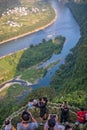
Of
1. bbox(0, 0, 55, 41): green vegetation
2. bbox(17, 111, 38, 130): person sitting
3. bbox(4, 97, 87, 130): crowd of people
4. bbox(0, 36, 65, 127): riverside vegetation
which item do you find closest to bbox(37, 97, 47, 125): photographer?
bbox(4, 97, 87, 130): crowd of people

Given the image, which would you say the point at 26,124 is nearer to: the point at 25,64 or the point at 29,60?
the point at 25,64

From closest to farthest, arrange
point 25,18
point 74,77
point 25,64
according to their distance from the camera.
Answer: point 74,77 → point 25,64 → point 25,18

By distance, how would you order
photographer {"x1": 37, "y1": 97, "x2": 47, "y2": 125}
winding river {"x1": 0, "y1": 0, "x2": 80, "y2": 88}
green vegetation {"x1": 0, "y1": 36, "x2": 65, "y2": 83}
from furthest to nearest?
1. winding river {"x1": 0, "y1": 0, "x2": 80, "y2": 88}
2. green vegetation {"x1": 0, "y1": 36, "x2": 65, "y2": 83}
3. photographer {"x1": 37, "y1": 97, "x2": 47, "y2": 125}

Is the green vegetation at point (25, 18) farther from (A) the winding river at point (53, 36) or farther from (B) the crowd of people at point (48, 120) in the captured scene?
(B) the crowd of people at point (48, 120)

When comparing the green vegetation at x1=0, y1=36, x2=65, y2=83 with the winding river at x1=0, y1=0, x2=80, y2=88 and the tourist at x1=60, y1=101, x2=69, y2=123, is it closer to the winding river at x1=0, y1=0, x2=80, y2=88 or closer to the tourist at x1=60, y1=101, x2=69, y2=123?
the winding river at x1=0, y1=0, x2=80, y2=88

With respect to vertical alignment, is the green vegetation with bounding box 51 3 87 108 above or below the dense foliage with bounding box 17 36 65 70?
below

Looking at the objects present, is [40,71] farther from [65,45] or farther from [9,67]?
[65,45]

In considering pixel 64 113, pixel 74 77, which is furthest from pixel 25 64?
pixel 64 113

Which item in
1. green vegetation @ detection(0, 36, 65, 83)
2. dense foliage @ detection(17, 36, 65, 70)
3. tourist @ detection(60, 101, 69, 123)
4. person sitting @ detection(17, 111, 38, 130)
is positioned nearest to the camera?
person sitting @ detection(17, 111, 38, 130)
